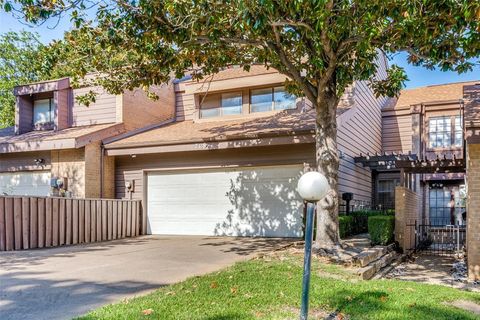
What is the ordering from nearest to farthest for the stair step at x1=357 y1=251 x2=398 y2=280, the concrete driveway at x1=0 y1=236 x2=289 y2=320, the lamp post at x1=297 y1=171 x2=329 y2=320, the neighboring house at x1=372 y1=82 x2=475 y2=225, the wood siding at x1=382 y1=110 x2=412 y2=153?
the lamp post at x1=297 y1=171 x2=329 y2=320 → the concrete driveway at x1=0 y1=236 x2=289 y2=320 → the stair step at x1=357 y1=251 x2=398 y2=280 → the neighboring house at x1=372 y1=82 x2=475 y2=225 → the wood siding at x1=382 y1=110 x2=412 y2=153

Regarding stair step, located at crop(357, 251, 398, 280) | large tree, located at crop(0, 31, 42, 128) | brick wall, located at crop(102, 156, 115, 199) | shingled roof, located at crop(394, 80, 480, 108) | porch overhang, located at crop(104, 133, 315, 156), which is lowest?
stair step, located at crop(357, 251, 398, 280)

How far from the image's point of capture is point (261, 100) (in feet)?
46.3

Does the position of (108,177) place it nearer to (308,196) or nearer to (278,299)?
(278,299)

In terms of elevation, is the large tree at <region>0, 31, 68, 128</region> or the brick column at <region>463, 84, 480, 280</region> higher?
the large tree at <region>0, 31, 68, 128</region>

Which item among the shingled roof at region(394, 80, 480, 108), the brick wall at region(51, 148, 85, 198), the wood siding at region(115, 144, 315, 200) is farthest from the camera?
the shingled roof at region(394, 80, 480, 108)

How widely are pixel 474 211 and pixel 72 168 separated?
11543mm

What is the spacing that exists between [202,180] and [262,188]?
215 centimetres

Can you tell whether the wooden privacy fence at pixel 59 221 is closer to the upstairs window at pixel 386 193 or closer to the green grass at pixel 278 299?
the green grass at pixel 278 299

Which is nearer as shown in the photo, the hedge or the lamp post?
the lamp post

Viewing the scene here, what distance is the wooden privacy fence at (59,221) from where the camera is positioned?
9305 mm

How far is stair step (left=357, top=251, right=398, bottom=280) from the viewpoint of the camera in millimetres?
6963

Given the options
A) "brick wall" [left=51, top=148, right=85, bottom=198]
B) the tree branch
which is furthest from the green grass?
"brick wall" [left=51, top=148, right=85, bottom=198]

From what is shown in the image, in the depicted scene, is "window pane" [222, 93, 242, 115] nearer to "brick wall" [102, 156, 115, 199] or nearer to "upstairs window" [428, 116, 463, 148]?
"brick wall" [102, 156, 115, 199]

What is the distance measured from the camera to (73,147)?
40.5ft
